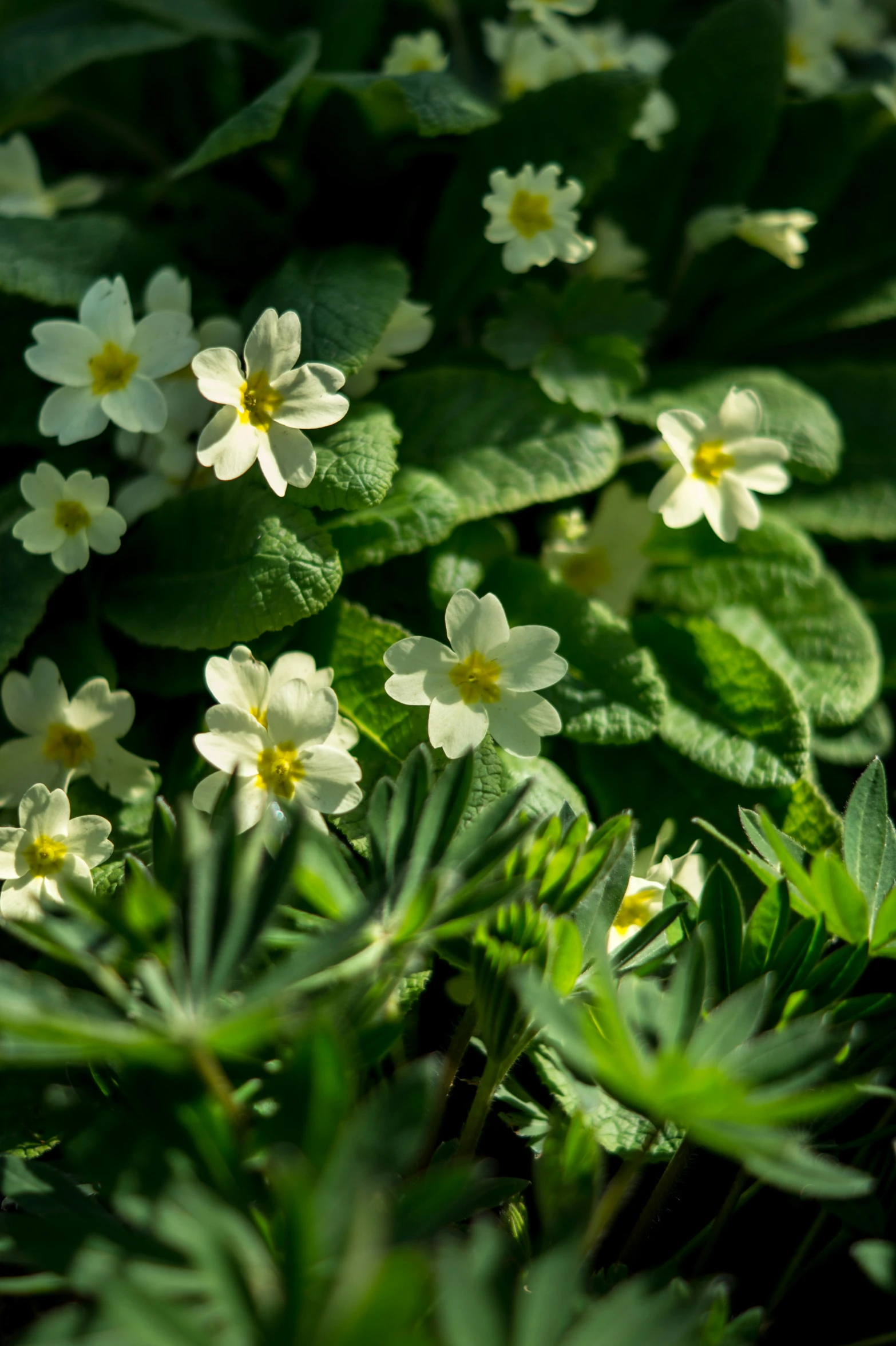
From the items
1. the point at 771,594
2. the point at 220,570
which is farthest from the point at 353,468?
the point at 771,594

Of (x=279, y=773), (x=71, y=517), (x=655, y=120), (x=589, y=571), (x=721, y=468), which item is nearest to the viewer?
(x=279, y=773)

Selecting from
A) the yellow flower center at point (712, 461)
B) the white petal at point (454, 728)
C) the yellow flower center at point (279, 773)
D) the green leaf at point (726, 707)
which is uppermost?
the yellow flower center at point (712, 461)

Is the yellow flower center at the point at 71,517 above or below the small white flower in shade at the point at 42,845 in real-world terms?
above

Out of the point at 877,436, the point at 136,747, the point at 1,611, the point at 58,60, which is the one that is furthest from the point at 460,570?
the point at 58,60

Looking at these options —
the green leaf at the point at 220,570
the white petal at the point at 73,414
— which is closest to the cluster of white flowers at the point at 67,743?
the green leaf at the point at 220,570

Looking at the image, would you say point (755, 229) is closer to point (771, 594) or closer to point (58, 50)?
point (771, 594)

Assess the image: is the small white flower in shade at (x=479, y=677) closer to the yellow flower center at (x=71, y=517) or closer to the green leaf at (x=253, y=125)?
the yellow flower center at (x=71, y=517)

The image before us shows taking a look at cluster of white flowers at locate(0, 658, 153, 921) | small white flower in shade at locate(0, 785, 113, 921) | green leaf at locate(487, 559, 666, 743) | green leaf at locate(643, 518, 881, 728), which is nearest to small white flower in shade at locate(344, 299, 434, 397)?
green leaf at locate(487, 559, 666, 743)
